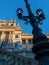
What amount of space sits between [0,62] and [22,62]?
16.0 ft

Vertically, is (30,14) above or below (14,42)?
below

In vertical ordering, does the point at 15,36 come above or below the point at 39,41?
above

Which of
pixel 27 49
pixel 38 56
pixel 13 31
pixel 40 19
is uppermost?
pixel 13 31

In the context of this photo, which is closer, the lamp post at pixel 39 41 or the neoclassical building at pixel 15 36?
the lamp post at pixel 39 41

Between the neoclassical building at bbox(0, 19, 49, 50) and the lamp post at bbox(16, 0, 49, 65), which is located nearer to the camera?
the lamp post at bbox(16, 0, 49, 65)

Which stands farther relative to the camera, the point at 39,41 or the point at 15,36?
the point at 15,36

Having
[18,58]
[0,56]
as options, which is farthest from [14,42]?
[18,58]

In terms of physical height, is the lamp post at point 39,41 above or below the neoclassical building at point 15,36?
below

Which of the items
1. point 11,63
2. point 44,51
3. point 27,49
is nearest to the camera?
point 44,51

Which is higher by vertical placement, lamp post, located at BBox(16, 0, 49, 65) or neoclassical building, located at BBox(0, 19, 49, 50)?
neoclassical building, located at BBox(0, 19, 49, 50)

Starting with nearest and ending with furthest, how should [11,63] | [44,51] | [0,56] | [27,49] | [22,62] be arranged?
[44,51]
[22,62]
[11,63]
[0,56]
[27,49]

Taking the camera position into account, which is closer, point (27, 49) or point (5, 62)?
point (5, 62)

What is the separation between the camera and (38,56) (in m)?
7.64

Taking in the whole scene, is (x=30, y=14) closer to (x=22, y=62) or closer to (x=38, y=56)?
(x=38, y=56)
